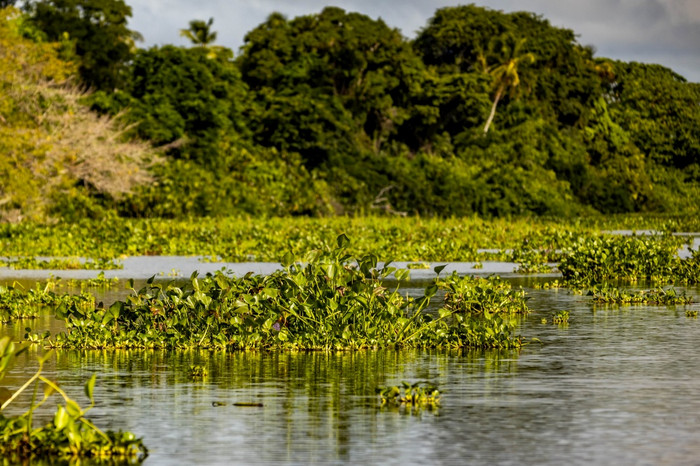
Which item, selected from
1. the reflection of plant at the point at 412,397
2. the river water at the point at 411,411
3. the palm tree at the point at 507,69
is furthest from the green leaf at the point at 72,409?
the palm tree at the point at 507,69

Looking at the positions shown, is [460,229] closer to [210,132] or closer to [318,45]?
[210,132]

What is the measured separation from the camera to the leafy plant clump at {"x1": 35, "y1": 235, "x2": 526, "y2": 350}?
12.6 m

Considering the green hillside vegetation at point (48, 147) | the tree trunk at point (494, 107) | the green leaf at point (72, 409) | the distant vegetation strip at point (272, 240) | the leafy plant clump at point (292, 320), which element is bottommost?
the green leaf at point (72, 409)

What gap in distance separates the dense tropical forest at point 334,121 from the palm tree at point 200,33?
13cm

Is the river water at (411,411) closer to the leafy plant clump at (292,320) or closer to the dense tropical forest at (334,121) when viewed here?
the leafy plant clump at (292,320)

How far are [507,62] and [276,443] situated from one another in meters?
Result: 63.5

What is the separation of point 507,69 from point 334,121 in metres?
17.0

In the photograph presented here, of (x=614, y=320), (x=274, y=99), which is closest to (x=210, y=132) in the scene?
(x=274, y=99)

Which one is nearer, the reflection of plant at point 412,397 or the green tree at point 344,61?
the reflection of plant at point 412,397

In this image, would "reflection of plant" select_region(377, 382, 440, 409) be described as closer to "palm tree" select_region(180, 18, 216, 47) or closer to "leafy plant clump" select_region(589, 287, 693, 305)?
"leafy plant clump" select_region(589, 287, 693, 305)

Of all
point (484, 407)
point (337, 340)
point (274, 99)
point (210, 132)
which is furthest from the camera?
point (274, 99)

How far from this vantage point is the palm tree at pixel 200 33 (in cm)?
7906

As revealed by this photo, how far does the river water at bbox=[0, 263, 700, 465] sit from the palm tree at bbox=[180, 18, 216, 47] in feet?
221

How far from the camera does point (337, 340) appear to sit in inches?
495
